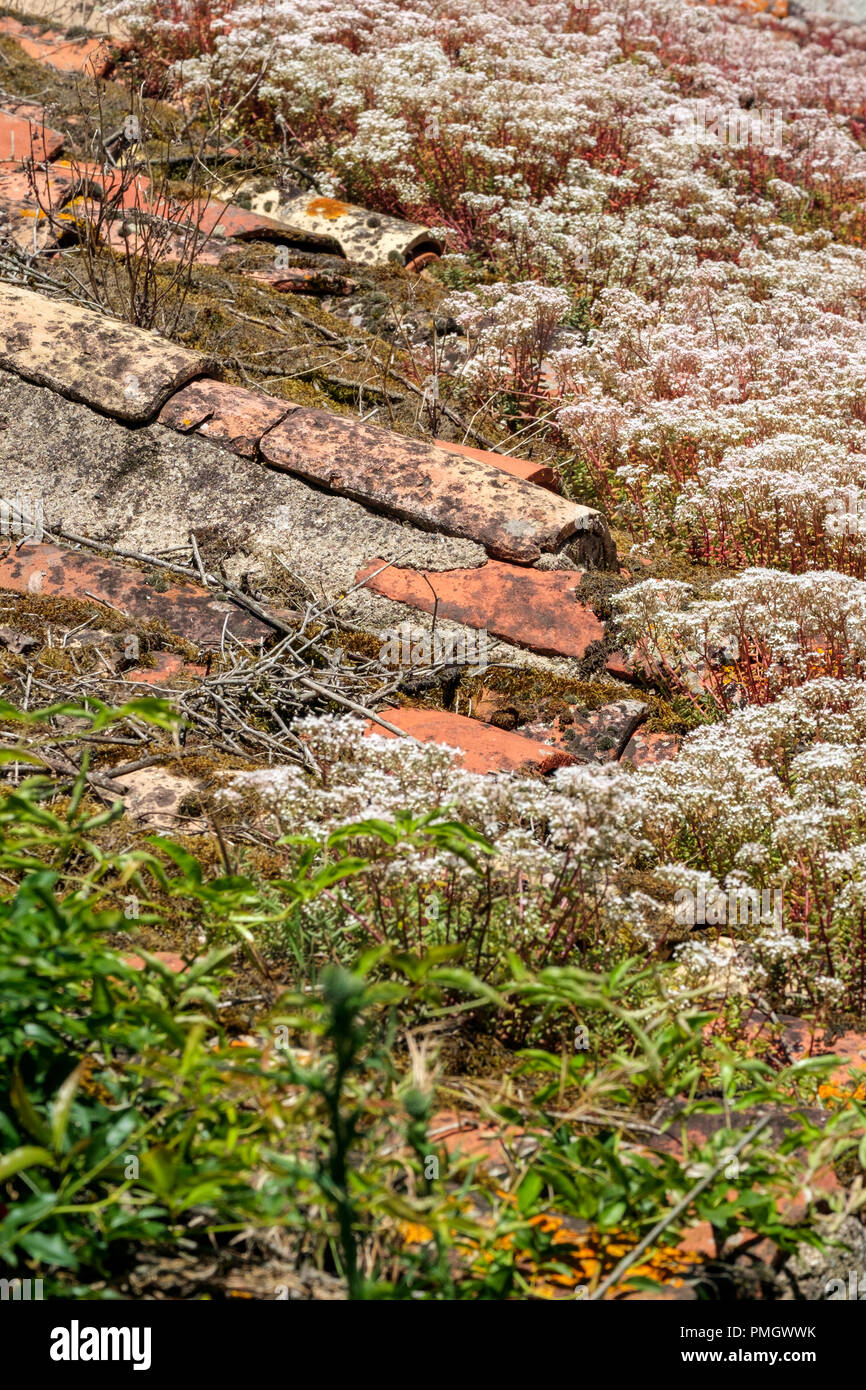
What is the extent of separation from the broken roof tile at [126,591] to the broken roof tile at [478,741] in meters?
0.62

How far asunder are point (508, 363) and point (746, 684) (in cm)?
303

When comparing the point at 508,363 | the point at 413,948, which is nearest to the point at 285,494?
the point at 413,948

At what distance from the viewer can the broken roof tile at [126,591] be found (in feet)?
12.7

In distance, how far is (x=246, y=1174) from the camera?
167cm

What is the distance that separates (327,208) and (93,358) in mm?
4009

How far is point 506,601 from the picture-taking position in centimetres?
412

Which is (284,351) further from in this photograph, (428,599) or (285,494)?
(428,599)

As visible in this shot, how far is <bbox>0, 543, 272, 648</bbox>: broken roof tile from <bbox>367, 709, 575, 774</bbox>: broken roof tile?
618 millimetres

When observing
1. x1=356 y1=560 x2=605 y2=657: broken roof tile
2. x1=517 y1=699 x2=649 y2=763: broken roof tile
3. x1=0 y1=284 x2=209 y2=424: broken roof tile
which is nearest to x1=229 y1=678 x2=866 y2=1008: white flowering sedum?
x1=517 y1=699 x2=649 y2=763: broken roof tile

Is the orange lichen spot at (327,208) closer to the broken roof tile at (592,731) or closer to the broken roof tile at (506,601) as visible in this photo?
the broken roof tile at (506,601)

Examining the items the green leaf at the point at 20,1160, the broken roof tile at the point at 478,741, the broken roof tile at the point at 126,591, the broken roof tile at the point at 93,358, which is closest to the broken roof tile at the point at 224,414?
the broken roof tile at the point at 93,358

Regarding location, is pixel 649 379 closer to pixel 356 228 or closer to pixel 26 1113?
pixel 356 228

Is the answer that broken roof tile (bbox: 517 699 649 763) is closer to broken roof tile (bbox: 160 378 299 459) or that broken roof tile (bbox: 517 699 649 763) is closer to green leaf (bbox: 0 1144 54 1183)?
broken roof tile (bbox: 160 378 299 459)
